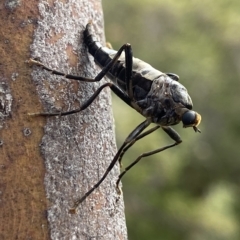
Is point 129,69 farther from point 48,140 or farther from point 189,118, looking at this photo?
point 48,140

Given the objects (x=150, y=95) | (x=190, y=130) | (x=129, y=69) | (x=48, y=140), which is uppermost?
(x=48, y=140)

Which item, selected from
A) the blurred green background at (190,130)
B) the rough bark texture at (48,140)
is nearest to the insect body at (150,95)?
the rough bark texture at (48,140)

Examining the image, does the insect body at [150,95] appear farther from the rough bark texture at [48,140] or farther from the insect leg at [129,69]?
the rough bark texture at [48,140]

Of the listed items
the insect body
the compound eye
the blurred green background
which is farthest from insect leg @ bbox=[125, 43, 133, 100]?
the blurred green background

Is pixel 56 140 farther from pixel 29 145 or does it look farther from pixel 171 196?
pixel 171 196

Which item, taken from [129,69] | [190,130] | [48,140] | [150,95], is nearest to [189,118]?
[150,95]

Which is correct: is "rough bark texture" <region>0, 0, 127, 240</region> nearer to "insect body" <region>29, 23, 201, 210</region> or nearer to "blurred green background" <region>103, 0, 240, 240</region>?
"insect body" <region>29, 23, 201, 210</region>

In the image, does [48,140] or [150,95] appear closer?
[48,140]

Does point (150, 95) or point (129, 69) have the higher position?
point (129, 69)
